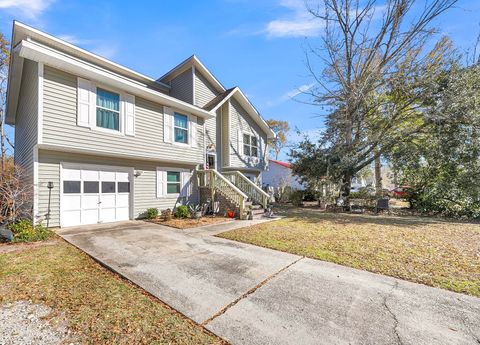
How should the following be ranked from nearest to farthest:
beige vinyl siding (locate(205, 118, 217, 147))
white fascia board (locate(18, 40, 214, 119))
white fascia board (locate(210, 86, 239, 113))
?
white fascia board (locate(18, 40, 214, 119)) → white fascia board (locate(210, 86, 239, 113)) → beige vinyl siding (locate(205, 118, 217, 147))

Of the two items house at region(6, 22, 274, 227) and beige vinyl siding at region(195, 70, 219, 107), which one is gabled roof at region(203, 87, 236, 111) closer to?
house at region(6, 22, 274, 227)

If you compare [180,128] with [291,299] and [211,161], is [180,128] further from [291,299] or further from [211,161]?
[291,299]

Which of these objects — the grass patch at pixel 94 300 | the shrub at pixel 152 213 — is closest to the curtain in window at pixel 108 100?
the shrub at pixel 152 213

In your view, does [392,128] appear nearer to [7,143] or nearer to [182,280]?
[182,280]

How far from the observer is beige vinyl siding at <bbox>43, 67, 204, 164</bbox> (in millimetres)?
7328

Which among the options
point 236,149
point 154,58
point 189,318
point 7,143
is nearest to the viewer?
point 189,318

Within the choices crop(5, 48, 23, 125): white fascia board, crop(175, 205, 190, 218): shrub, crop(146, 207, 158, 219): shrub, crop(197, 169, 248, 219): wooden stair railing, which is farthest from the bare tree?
crop(5, 48, 23, 125): white fascia board

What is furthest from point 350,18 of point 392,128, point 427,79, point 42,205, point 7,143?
point 7,143

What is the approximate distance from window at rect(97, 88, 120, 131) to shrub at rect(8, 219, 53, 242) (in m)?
3.99

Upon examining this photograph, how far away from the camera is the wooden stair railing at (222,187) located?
10.5 metres

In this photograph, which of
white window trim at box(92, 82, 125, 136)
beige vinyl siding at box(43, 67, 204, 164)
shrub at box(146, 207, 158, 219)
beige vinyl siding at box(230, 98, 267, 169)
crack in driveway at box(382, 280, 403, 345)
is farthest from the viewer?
beige vinyl siding at box(230, 98, 267, 169)

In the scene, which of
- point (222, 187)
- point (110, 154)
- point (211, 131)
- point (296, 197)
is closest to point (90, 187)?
point (110, 154)

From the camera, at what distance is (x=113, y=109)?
8.86m

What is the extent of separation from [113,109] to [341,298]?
31.9 feet
